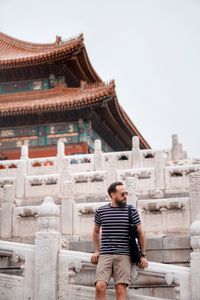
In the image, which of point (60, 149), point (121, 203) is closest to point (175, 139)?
point (60, 149)

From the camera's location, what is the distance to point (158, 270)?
5957 millimetres

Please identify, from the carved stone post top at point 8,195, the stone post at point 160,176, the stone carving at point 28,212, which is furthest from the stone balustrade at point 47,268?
the stone post at point 160,176

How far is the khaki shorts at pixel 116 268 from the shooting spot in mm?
5398

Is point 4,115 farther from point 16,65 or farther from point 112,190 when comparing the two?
point 112,190

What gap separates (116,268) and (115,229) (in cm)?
41

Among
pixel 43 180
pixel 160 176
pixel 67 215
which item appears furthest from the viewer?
pixel 43 180

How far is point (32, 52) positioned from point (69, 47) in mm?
3302

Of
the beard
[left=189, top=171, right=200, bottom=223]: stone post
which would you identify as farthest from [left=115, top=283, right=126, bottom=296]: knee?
[left=189, top=171, right=200, bottom=223]: stone post

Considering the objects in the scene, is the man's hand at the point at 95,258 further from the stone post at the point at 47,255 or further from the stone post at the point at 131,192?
the stone post at the point at 131,192

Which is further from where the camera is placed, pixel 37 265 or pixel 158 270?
Result: pixel 37 265

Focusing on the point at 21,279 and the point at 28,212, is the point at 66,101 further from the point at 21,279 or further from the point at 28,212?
the point at 21,279

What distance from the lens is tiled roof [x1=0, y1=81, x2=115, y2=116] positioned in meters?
22.3

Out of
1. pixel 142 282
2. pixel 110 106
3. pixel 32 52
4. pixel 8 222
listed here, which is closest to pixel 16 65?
pixel 32 52

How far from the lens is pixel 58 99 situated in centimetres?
2322
